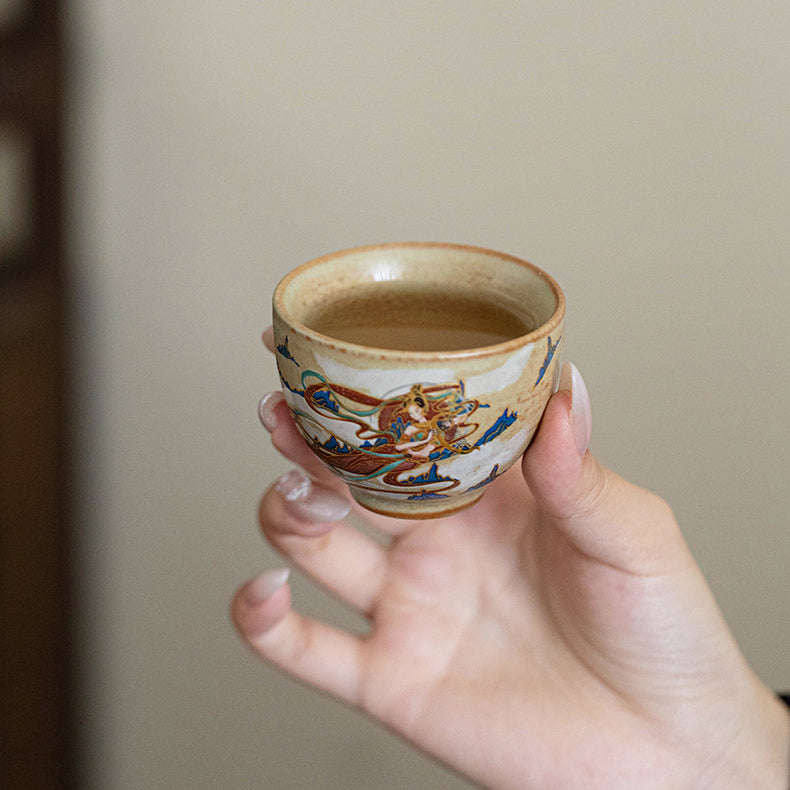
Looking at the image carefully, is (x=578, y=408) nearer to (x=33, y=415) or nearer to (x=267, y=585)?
(x=267, y=585)

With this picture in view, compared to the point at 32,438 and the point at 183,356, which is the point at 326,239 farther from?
the point at 32,438

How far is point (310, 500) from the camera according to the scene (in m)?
1.05

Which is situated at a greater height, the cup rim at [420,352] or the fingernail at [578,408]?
the cup rim at [420,352]

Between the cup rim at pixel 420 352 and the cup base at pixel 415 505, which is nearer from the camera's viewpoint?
the cup rim at pixel 420 352

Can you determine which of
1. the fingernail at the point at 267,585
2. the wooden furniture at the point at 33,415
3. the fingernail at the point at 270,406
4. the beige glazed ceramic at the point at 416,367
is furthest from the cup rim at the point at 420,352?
the wooden furniture at the point at 33,415

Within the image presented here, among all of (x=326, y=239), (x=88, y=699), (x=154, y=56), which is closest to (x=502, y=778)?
(x=326, y=239)

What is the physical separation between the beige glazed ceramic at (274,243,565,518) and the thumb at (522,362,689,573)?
0.02m

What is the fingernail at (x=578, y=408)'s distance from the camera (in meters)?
0.83

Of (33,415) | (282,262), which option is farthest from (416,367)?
(33,415)

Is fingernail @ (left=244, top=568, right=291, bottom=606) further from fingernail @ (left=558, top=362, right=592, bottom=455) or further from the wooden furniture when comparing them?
the wooden furniture

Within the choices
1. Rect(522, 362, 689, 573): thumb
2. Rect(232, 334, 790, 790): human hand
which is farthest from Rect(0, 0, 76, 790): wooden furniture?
Rect(522, 362, 689, 573): thumb

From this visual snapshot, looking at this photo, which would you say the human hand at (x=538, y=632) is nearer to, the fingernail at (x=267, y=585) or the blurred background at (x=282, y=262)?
the fingernail at (x=267, y=585)

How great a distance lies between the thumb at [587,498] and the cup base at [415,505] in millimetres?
73

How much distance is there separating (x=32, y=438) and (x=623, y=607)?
1.40m
